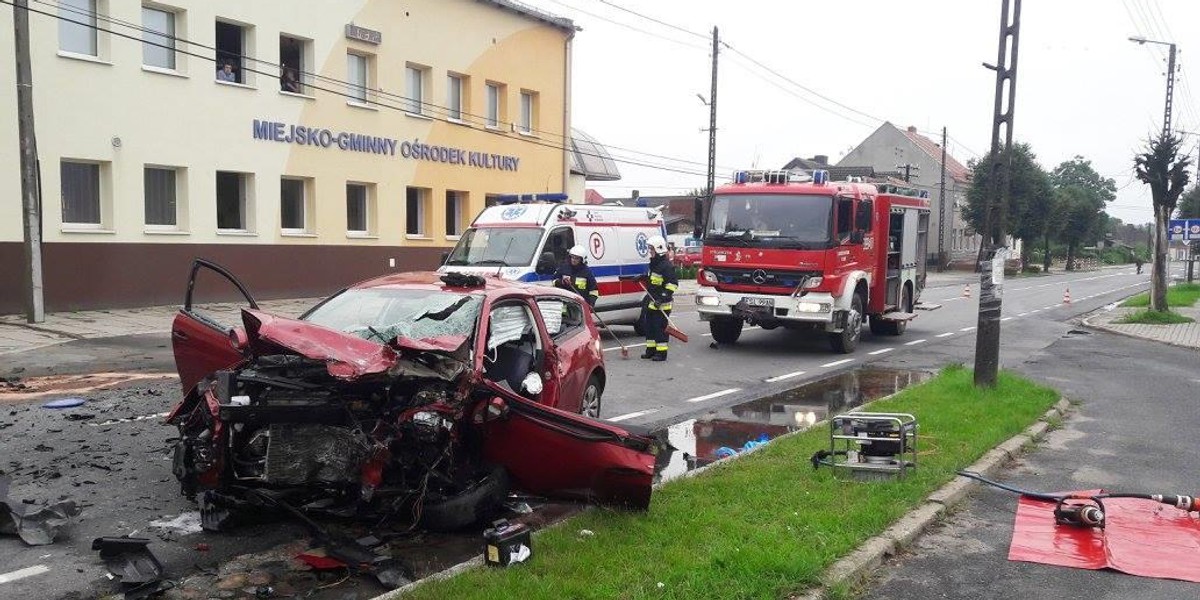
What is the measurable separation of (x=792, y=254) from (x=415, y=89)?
15385 mm

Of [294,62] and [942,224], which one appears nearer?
[294,62]

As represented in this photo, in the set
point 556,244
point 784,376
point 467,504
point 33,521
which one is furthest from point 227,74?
point 467,504

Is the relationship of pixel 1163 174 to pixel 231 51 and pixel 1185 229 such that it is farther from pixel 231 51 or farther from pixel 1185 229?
pixel 231 51

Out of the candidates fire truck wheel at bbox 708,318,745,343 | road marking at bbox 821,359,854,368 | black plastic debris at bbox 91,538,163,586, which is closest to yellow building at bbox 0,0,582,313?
fire truck wheel at bbox 708,318,745,343

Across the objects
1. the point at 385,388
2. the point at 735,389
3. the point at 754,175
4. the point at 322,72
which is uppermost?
the point at 322,72

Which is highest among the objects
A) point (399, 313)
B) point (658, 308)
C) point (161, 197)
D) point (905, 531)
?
point (161, 197)

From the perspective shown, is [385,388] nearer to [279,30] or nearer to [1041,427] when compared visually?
[1041,427]

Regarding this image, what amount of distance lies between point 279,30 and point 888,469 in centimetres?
1992

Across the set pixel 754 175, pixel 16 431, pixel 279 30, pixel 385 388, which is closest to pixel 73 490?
pixel 16 431

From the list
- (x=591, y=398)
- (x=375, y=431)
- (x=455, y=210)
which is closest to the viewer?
(x=375, y=431)

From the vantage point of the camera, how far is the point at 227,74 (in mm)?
21703

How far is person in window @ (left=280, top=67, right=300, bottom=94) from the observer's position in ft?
75.3

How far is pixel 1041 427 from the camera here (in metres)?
9.27

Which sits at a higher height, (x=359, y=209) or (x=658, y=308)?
(x=359, y=209)
